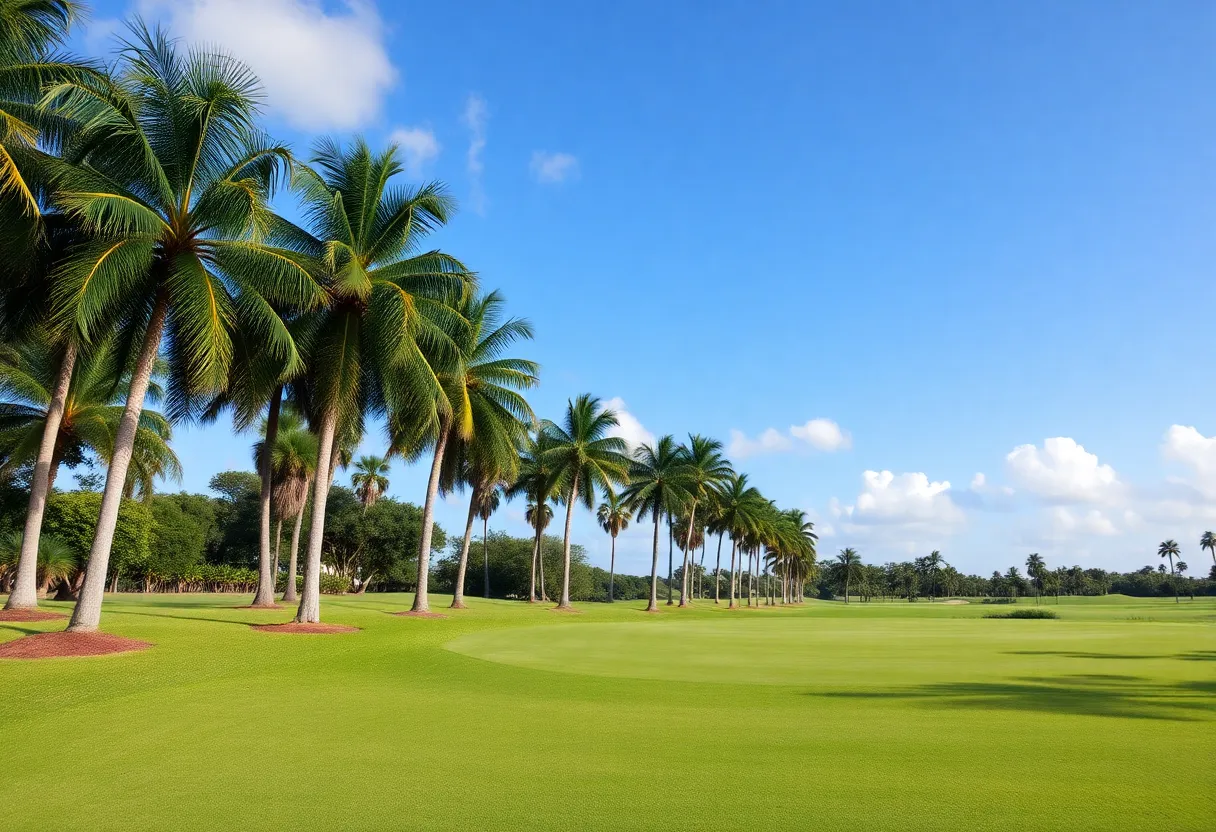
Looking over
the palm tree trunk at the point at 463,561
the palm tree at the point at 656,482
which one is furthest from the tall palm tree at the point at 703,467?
the palm tree trunk at the point at 463,561

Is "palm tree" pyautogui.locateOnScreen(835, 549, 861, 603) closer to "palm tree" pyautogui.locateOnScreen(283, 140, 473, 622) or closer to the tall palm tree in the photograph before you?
the tall palm tree

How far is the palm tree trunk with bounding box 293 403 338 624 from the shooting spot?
2473 centimetres

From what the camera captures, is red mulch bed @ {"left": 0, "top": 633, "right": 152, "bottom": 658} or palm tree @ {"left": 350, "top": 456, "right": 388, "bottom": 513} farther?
palm tree @ {"left": 350, "top": 456, "right": 388, "bottom": 513}

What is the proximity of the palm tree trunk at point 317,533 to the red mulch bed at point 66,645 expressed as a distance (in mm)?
7313

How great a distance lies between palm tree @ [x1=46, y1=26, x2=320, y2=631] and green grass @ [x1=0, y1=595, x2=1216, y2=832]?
6503 millimetres

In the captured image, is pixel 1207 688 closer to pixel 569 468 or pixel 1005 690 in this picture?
pixel 1005 690

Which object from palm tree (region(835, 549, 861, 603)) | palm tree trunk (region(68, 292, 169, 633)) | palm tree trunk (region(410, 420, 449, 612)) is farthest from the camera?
palm tree (region(835, 549, 861, 603))

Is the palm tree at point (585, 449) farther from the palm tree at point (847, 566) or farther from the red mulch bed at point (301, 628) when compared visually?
the palm tree at point (847, 566)

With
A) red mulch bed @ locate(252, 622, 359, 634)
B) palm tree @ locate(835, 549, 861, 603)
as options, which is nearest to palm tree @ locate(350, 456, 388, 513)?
red mulch bed @ locate(252, 622, 359, 634)

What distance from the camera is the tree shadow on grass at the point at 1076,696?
36.7ft

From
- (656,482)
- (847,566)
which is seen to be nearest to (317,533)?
(656,482)

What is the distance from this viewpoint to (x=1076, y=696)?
1276cm

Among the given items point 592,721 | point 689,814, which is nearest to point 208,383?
point 592,721

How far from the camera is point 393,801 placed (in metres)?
6.68
